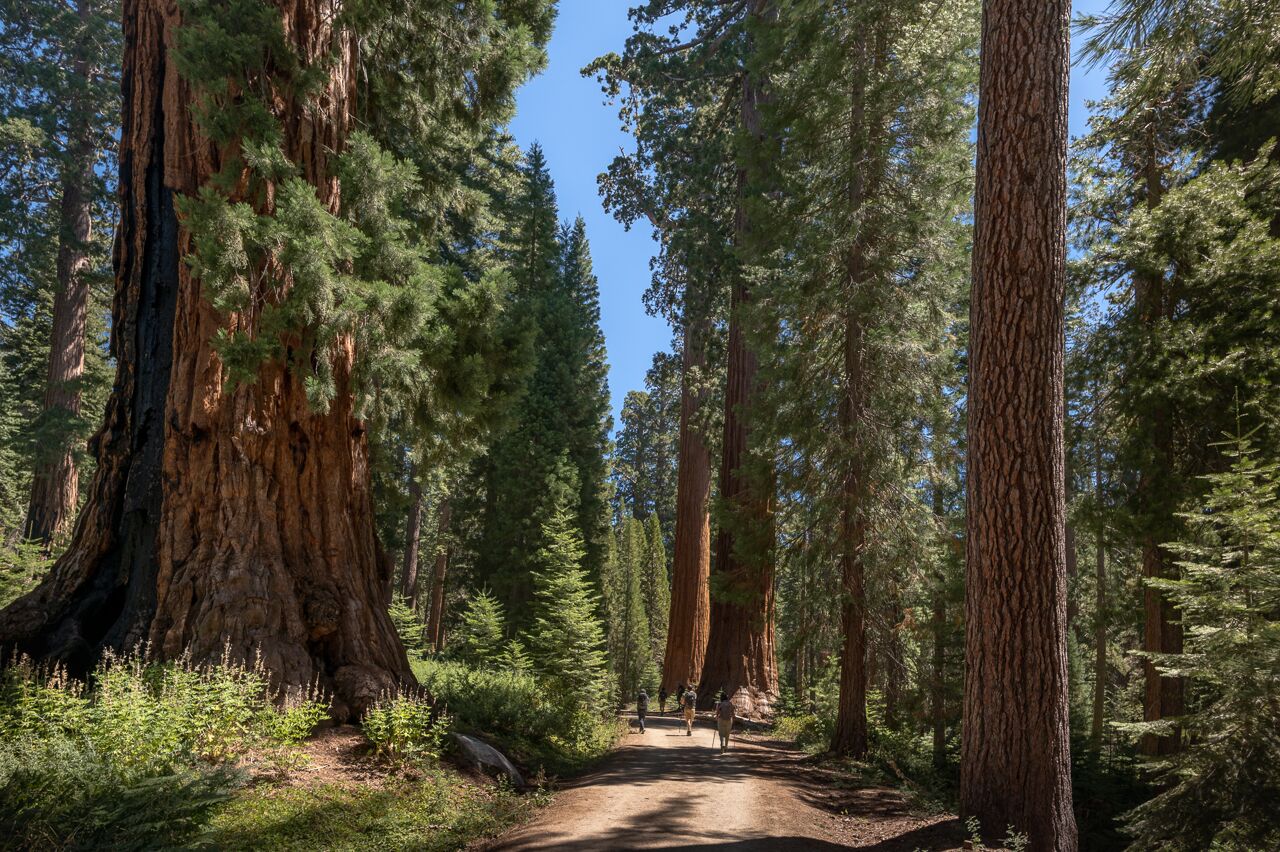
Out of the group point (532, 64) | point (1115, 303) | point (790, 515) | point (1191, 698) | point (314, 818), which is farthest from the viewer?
point (790, 515)

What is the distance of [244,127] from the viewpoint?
6957 mm

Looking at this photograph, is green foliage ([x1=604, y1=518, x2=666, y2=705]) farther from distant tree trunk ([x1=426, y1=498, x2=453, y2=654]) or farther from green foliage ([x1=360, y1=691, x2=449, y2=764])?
green foliage ([x1=360, y1=691, x2=449, y2=764])

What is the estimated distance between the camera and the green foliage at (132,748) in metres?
4.07

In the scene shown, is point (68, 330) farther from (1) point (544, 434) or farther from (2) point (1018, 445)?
(2) point (1018, 445)

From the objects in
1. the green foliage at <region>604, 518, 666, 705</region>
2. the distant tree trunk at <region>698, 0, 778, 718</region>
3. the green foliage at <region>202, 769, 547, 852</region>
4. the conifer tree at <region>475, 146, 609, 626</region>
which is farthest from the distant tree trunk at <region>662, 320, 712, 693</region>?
the green foliage at <region>604, 518, 666, 705</region>

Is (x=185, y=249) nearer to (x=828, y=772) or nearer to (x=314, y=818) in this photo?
(x=314, y=818)

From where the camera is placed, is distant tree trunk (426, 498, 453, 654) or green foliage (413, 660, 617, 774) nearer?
green foliage (413, 660, 617, 774)

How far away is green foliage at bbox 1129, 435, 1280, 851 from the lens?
5.24 meters

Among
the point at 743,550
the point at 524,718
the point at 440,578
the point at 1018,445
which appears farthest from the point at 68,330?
the point at 440,578

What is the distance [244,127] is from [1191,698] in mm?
13260

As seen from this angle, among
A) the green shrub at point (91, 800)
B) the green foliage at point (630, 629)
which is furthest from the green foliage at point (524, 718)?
the green foliage at point (630, 629)

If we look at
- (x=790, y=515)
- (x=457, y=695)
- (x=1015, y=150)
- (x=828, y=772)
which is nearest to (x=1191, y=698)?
(x=828, y=772)

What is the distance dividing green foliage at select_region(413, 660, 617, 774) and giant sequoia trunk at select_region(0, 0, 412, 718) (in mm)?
2043

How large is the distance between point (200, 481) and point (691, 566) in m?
14.6
